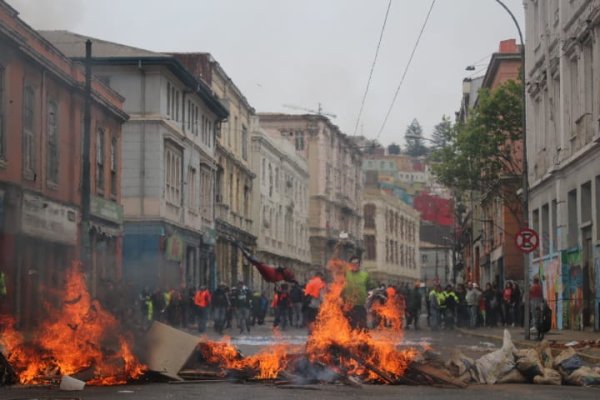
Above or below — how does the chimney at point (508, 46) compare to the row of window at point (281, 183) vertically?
above

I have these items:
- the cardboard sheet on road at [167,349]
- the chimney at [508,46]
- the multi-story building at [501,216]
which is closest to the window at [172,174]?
the multi-story building at [501,216]

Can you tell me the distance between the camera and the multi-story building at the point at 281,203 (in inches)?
2830

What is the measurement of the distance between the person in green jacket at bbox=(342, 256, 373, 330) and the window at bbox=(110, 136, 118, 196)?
23.9m

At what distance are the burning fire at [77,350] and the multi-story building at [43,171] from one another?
556cm

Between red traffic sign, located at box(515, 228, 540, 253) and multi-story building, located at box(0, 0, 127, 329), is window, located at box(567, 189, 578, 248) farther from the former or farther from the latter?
multi-story building, located at box(0, 0, 127, 329)

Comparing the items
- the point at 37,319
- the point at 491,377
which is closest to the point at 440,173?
the point at 37,319

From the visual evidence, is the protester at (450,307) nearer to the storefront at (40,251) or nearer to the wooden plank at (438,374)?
the storefront at (40,251)

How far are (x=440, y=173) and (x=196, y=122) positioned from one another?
1302 centimetres

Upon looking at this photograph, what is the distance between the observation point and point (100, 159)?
38.9 m

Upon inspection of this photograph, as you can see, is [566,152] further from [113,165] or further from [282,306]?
[113,165]

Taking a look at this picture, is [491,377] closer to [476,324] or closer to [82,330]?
[82,330]

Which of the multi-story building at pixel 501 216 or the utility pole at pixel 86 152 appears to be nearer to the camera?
A: the utility pole at pixel 86 152

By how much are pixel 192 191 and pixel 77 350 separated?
124ft

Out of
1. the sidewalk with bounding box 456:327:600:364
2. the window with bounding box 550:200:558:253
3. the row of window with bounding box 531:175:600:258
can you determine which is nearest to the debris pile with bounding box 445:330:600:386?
the sidewalk with bounding box 456:327:600:364
